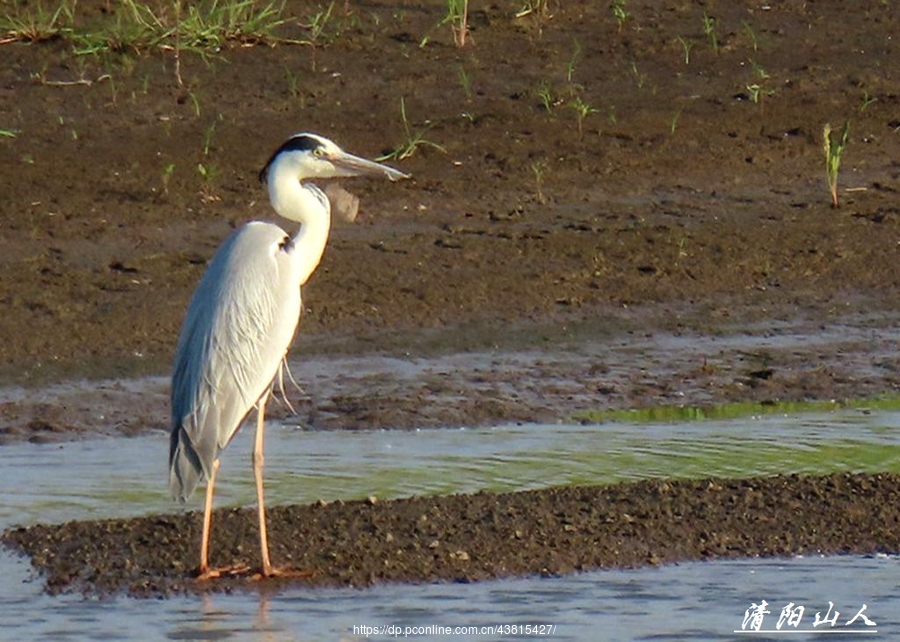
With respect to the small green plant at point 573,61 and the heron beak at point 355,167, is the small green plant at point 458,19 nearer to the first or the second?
the small green plant at point 573,61

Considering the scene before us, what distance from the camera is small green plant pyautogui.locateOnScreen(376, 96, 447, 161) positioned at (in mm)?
11031

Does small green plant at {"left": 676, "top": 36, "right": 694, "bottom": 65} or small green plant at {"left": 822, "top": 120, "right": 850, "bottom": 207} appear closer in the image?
small green plant at {"left": 822, "top": 120, "right": 850, "bottom": 207}

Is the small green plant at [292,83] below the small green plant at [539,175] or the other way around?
the other way around

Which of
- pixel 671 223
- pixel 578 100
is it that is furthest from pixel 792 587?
pixel 578 100

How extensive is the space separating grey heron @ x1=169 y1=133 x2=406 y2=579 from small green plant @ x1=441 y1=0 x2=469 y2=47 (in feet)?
18.1

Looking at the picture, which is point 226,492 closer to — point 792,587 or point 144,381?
point 144,381

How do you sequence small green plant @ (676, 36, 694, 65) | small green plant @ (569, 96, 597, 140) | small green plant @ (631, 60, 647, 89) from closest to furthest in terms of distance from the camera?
1. small green plant @ (569, 96, 597, 140)
2. small green plant @ (631, 60, 647, 89)
3. small green plant @ (676, 36, 694, 65)

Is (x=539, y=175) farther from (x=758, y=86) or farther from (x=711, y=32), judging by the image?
(x=711, y=32)

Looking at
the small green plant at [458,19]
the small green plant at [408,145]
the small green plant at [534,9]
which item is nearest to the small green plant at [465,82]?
the small green plant at [458,19]

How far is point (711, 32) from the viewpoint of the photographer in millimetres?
12586

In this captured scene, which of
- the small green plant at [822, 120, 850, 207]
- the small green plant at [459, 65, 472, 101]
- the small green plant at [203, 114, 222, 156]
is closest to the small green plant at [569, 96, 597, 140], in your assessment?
the small green plant at [459, 65, 472, 101]

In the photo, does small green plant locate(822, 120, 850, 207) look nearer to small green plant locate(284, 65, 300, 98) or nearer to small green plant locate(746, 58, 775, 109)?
small green plant locate(746, 58, 775, 109)

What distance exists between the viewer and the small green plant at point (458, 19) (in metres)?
12.2

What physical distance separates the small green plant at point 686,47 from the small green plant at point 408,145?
6.59ft
